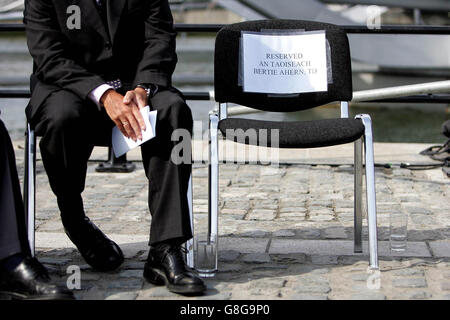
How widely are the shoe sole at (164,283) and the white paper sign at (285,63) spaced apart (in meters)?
1.20

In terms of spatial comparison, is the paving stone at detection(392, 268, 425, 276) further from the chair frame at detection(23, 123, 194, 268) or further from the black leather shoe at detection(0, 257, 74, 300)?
the black leather shoe at detection(0, 257, 74, 300)

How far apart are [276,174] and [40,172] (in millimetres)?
1699

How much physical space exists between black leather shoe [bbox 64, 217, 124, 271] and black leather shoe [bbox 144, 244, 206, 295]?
23 centimetres

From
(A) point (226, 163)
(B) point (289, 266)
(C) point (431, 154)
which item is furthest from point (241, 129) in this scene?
(C) point (431, 154)

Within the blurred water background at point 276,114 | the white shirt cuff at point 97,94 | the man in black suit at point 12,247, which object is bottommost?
the blurred water background at point 276,114

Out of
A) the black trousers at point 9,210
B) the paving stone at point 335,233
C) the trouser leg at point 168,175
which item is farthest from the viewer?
the paving stone at point 335,233

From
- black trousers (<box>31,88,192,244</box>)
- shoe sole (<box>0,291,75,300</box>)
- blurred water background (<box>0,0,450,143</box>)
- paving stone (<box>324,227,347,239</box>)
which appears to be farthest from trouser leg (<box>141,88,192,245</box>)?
blurred water background (<box>0,0,450,143</box>)

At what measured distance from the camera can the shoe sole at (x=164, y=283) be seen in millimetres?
3320

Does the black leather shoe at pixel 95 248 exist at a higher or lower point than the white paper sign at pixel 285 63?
lower

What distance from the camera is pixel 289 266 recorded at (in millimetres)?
3834

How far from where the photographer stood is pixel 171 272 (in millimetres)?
3396

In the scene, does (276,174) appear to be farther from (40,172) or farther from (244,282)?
(244,282)

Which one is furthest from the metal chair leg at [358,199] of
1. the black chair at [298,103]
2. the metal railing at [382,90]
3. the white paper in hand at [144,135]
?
the metal railing at [382,90]

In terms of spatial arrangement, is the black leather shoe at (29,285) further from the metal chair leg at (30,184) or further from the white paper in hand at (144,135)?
the white paper in hand at (144,135)
